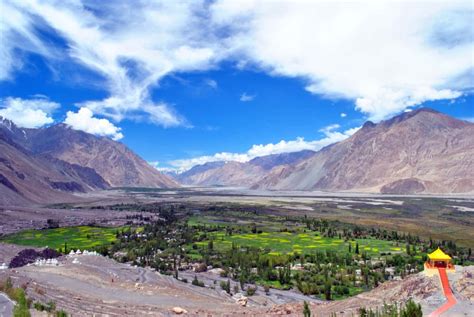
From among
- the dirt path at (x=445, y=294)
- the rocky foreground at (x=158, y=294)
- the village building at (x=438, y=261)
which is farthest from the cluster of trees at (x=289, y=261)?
the dirt path at (x=445, y=294)

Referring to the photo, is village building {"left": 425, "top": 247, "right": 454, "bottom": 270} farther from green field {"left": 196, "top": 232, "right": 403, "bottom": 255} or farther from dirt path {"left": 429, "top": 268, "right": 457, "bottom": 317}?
green field {"left": 196, "top": 232, "right": 403, "bottom": 255}

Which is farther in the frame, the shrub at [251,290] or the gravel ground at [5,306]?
the shrub at [251,290]

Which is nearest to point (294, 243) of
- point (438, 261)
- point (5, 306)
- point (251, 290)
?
point (251, 290)

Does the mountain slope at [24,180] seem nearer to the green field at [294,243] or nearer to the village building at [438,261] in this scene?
the green field at [294,243]

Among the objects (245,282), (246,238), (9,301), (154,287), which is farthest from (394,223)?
(9,301)

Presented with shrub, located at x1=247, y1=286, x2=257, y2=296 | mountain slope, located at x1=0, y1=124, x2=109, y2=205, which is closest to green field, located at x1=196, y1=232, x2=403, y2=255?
shrub, located at x1=247, y1=286, x2=257, y2=296

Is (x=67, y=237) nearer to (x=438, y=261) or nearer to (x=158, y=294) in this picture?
(x=158, y=294)
